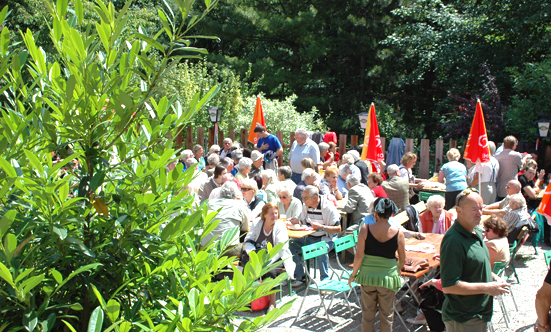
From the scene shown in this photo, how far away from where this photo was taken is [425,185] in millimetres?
10398

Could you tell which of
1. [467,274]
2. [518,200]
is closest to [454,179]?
[518,200]

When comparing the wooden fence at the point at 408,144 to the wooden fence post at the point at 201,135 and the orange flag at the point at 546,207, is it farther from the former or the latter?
the orange flag at the point at 546,207

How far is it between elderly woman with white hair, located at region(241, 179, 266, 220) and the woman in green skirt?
2.52 m

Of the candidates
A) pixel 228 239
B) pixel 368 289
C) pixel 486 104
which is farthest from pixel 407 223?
pixel 486 104

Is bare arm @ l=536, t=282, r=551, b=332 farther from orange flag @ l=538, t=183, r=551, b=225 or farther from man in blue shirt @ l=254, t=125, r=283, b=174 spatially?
man in blue shirt @ l=254, t=125, r=283, b=174

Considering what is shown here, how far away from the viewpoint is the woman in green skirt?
4.58 metres

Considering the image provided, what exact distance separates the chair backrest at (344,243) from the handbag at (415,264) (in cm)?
89

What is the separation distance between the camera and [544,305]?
12.0 feet

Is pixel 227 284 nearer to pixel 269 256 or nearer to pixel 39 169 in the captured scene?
pixel 269 256

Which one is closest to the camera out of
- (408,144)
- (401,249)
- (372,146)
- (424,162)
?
(401,249)

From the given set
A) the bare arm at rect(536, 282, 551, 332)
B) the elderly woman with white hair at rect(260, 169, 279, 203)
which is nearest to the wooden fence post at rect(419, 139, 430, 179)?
the elderly woman with white hair at rect(260, 169, 279, 203)

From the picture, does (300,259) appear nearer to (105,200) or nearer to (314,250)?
(314,250)

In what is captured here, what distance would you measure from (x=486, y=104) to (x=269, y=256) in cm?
1656

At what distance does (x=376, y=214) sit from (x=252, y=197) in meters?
2.91
